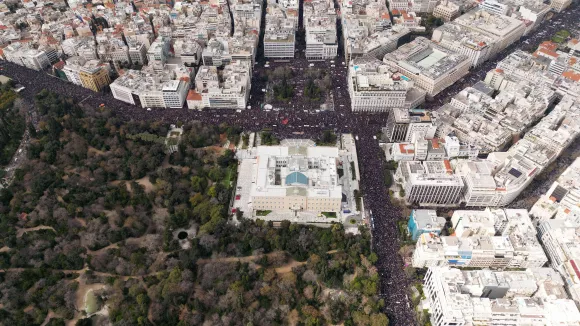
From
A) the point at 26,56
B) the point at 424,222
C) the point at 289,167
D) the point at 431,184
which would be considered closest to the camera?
the point at 424,222

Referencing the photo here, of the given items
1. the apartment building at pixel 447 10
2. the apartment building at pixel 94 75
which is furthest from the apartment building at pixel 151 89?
the apartment building at pixel 447 10

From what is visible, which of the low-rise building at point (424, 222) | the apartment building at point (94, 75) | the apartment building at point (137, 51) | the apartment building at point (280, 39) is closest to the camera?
the low-rise building at point (424, 222)

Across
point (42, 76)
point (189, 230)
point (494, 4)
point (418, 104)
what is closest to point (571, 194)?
point (418, 104)

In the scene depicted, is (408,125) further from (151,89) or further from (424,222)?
(151,89)

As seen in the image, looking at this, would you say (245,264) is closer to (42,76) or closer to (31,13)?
(42,76)

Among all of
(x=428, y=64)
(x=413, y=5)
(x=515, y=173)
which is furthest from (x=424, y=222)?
(x=413, y=5)

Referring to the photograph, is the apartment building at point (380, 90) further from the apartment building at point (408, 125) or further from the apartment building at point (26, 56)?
the apartment building at point (26, 56)
